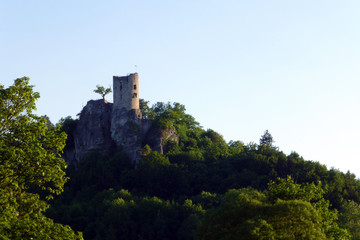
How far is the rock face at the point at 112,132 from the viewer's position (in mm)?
106188

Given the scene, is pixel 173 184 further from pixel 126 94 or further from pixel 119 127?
pixel 126 94

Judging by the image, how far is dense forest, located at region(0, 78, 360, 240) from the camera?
148ft

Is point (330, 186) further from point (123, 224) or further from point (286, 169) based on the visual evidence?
point (123, 224)

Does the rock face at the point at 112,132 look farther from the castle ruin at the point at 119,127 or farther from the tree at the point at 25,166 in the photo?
the tree at the point at 25,166

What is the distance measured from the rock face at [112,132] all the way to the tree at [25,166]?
245 ft

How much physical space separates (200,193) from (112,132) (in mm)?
19384

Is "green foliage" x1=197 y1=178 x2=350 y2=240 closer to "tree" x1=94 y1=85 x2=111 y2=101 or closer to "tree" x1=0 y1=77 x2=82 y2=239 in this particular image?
"tree" x1=0 y1=77 x2=82 y2=239

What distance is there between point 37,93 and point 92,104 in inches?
3213

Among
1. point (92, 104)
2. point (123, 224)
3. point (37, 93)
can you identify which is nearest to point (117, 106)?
point (92, 104)

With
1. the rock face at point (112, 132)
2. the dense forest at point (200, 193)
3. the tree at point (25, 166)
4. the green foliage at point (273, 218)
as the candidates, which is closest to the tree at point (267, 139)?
the dense forest at point (200, 193)

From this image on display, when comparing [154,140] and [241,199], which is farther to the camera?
[154,140]

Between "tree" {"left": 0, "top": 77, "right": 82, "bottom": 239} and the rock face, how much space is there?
7458 centimetres

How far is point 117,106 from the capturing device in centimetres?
10762

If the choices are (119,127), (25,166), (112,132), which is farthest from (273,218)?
(112,132)
